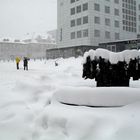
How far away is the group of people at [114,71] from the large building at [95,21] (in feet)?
143

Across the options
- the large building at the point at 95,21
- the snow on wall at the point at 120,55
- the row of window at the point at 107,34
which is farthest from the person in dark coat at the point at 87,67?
the row of window at the point at 107,34

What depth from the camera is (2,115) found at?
6961mm

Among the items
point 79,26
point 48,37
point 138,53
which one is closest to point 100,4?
point 79,26

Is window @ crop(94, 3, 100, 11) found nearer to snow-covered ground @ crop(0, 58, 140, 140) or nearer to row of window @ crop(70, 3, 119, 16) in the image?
row of window @ crop(70, 3, 119, 16)

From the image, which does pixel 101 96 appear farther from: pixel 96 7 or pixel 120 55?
pixel 96 7

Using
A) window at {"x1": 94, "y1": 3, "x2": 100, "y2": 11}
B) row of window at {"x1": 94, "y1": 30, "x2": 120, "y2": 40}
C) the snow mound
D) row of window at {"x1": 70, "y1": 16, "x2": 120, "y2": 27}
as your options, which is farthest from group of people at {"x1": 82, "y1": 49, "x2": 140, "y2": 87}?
window at {"x1": 94, "y1": 3, "x2": 100, "y2": 11}

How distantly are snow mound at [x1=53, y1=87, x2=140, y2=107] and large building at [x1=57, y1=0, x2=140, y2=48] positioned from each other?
147ft

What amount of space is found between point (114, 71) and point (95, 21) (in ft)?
153

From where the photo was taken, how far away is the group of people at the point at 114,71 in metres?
7.38

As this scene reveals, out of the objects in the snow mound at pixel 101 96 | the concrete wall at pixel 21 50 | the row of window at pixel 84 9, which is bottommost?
the snow mound at pixel 101 96

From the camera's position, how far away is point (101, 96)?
6.31 meters

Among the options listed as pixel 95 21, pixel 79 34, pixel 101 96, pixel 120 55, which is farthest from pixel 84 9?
pixel 101 96

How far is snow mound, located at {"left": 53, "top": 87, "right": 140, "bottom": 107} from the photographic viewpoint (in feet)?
19.7

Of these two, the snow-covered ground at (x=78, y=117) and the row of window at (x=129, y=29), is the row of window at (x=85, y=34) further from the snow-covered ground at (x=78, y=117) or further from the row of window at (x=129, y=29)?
the snow-covered ground at (x=78, y=117)
